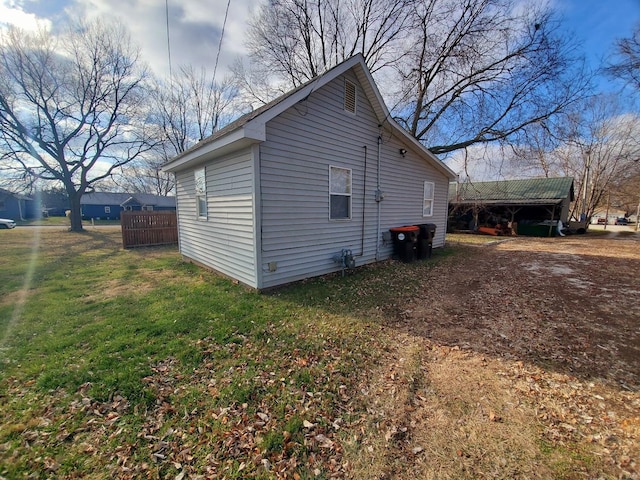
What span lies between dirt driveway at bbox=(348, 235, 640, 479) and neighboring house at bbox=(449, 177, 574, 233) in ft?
51.9

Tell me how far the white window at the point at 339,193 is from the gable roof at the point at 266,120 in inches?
75.4

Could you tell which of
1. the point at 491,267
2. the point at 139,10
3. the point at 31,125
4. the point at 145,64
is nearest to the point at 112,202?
the point at 31,125

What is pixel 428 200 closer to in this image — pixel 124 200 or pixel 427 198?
pixel 427 198

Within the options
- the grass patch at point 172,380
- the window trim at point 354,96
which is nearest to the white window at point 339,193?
the window trim at point 354,96

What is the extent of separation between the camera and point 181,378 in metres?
2.92

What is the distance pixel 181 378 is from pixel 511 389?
3628mm

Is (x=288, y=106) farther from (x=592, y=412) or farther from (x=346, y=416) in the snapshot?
(x=592, y=412)

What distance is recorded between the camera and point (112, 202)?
44125 millimetres

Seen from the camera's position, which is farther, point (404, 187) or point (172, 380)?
point (404, 187)

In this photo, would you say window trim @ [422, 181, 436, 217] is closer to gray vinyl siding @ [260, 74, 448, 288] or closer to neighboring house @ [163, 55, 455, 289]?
neighboring house @ [163, 55, 455, 289]

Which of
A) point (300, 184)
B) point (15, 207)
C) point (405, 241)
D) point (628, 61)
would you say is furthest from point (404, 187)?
point (15, 207)

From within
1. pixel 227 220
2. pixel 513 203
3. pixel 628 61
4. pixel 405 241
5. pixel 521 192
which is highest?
pixel 628 61

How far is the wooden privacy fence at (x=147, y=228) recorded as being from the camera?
39.0 ft

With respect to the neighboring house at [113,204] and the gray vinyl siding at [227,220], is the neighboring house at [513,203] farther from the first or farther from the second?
the neighboring house at [113,204]
